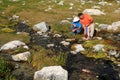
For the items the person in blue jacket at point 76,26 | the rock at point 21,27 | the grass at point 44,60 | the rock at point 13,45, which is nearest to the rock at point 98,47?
the grass at point 44,60

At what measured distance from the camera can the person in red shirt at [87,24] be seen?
19250 mm

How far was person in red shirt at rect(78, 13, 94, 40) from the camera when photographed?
19.2 m

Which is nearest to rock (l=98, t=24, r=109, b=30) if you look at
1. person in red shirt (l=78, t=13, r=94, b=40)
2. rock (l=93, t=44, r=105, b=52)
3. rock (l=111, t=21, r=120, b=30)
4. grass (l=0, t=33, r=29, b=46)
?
rock (l=111, t=21, r=120, b=30)

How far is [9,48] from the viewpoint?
55.1 ft

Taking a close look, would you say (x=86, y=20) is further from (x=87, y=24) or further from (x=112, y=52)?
(x=112, y=52)

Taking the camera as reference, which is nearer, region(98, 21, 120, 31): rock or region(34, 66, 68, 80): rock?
region(34, 66, 68, 80): rock

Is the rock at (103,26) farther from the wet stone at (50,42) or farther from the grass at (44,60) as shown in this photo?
the grass at (44,60)

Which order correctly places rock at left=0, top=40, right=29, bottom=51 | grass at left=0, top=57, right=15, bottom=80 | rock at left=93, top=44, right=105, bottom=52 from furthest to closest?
rock at left=93, top=44, right=105, bottom=52, rock at left=0, top=40, right=29, bottom=51, grass at left=0, top=57, right=15, bottom=80

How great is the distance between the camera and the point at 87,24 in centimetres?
1941

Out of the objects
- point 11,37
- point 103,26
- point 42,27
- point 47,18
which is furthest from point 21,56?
point 47,18

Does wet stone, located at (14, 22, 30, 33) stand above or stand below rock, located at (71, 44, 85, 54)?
below

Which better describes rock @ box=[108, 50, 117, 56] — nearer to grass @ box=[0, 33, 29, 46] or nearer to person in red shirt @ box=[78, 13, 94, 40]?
person in red shirt @ box=[78, 13, 94, 40]

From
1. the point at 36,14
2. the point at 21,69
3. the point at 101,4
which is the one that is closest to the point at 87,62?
the point at 21,69

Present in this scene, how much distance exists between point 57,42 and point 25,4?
12.9m
